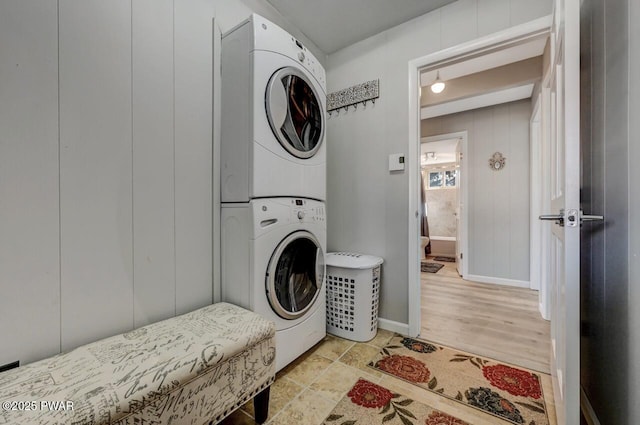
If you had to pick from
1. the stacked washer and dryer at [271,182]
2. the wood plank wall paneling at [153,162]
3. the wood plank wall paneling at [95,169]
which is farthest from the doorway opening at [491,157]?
the wood plank wall paneling at [95,169]

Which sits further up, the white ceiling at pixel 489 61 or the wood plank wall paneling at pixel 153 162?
the white ceiling at pixel 489 61

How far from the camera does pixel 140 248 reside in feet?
3.84

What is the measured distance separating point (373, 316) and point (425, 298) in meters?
1.18

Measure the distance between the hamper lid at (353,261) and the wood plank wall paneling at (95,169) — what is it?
1.18m

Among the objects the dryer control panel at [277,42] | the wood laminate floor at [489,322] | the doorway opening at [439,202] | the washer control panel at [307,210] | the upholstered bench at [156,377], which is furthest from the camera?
the doorway opening at [439,202]

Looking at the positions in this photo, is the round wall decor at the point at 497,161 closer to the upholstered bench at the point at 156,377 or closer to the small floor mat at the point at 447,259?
the small floor mat at the point at 447,259

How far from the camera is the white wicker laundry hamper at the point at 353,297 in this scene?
5.88ft

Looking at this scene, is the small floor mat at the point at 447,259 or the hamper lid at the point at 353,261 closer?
the hamper lid at the point at 353,261

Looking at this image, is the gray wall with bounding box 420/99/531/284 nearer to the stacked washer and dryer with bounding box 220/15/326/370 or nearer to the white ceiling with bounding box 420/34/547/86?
the white ceiling with bounding box 420/34/547/86

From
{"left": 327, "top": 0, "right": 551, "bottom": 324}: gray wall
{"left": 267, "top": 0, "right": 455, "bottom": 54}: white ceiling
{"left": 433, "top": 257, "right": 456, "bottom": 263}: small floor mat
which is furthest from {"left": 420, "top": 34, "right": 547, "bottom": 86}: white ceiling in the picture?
{"left": 433, "top": 257, "right": 456, "bottom": 263}: small floor mat

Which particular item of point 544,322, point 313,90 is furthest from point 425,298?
point 313,90

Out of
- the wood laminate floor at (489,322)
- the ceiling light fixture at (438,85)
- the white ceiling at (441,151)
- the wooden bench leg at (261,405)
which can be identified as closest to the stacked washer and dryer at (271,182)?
the wooden bench leg at (261,405)

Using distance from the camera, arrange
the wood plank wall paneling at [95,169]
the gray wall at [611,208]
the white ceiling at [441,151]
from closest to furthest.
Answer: the gray wall at [611,208] → the wood plank wall paneling at [95,169] → the white ceiling at [441,151]

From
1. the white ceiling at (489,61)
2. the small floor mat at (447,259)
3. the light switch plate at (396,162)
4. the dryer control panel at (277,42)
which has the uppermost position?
the white ceiling at (489,61)
